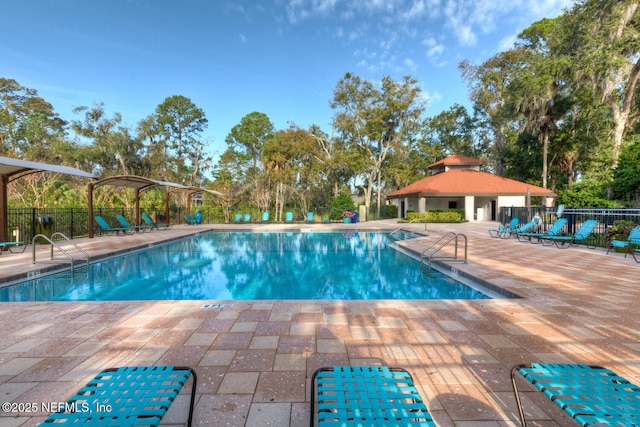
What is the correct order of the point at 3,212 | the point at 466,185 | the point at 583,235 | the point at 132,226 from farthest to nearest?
the point at 466,185 < the point at 132,226 < the point at 583,235 < the point at 3,212

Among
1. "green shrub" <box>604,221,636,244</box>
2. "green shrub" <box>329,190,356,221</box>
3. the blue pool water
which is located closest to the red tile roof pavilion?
"green shrub" <box>329,190,356,221</box>

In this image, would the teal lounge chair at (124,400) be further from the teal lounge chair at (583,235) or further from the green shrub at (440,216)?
the green shrub at (440,216)

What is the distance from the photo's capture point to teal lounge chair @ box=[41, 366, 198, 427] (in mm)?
1301

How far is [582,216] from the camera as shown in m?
12.4

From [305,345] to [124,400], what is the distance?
171 centimetres

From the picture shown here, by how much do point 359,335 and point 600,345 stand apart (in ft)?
7.51

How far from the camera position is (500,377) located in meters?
2.32

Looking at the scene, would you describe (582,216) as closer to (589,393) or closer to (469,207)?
(469,207)

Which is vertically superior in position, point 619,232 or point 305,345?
point 619,232

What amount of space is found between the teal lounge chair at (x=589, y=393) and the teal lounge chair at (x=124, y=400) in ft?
6.03

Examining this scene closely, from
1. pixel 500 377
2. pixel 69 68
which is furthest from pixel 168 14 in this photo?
pixel 500 377

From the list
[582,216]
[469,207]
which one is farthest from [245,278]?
[469,207]

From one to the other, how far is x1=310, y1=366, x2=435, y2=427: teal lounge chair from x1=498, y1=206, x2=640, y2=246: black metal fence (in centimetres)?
1093

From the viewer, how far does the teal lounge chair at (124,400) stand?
130 centimetres
